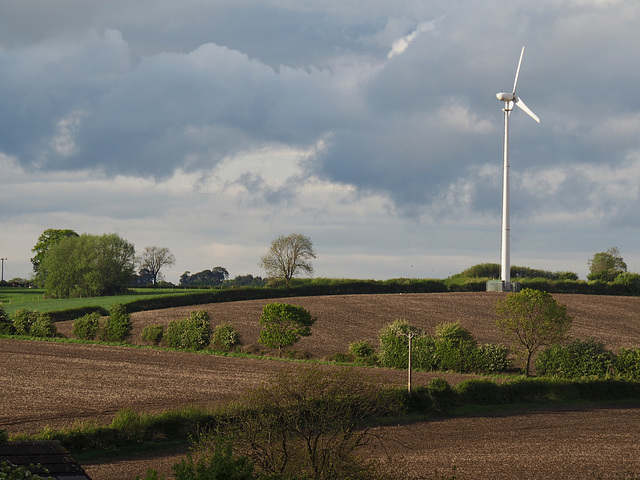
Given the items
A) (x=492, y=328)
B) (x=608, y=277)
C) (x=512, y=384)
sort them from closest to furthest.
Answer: (x=512, y=384) < (x=492, y=328) < (x=608, y=277)

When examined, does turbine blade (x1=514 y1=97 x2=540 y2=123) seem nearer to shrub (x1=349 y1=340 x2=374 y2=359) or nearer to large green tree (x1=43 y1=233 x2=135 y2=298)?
shrub (x1=349 y1=340 x2=374 y2=359)

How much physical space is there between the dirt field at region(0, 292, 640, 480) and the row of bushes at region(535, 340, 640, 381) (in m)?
5.05

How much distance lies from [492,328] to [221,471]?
186 ft

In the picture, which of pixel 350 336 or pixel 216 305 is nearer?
pixel 350 336

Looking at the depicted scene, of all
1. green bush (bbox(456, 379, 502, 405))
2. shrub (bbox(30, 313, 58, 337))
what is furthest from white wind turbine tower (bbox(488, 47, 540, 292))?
shrub (bbox(30, 313, 58, 337))

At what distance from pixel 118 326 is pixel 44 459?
46.1 metres

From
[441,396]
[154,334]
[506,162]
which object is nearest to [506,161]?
[506,162]

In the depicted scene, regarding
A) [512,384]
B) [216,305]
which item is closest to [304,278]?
[216,305]

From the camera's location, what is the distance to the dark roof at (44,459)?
40.6 ft

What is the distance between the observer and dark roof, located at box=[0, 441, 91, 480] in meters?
12.4

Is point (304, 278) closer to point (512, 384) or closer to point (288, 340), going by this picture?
point (288, 340)

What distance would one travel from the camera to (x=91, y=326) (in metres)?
59.8

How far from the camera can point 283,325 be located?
46906 millimetres

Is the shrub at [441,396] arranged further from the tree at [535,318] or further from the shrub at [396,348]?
the shrub at [396,348]
